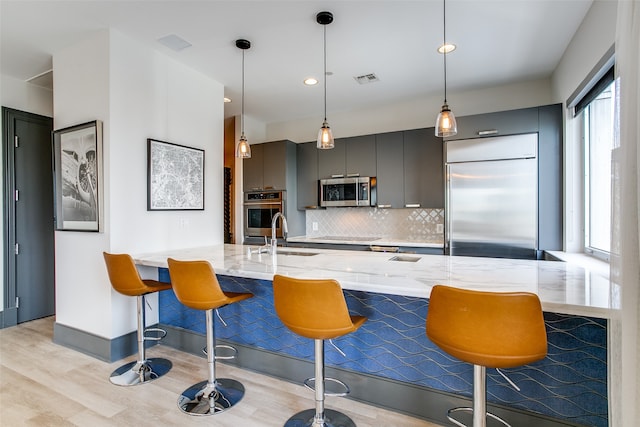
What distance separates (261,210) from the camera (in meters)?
4.59

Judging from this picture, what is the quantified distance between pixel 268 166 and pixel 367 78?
187 cm

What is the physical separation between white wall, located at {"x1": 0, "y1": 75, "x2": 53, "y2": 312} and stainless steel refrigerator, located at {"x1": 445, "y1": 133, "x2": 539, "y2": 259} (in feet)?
15.7

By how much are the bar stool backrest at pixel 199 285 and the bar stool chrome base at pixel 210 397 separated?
2.08 feet

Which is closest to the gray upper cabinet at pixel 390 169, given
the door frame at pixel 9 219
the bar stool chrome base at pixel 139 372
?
the bar stool chrome base at pixel 139 372

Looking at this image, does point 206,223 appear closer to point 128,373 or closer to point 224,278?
point 224,278

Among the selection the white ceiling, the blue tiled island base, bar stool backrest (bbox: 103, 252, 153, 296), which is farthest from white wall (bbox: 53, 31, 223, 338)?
the blue tiled island base

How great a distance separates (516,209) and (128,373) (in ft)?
12.5

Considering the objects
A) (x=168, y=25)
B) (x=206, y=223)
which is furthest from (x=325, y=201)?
(x=168, y=25)

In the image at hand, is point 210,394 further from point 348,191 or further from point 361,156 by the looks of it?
point 361,156

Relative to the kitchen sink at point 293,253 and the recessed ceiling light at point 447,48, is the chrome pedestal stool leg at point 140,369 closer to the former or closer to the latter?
the kitchen sink at point 293,253

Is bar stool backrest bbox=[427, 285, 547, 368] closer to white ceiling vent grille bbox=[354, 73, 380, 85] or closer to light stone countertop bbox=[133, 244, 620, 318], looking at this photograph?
light stone countertop bbox=[133, 244, 620, 318]

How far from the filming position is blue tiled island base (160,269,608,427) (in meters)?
1.57

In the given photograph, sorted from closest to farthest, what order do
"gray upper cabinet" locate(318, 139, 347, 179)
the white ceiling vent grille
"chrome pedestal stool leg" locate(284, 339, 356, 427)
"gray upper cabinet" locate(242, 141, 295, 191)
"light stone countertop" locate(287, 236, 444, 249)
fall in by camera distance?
"chrome pedestal stool leg" locate(284, 339, 356, 427)
the white ceiling vent grille
"light stone countertop" locate(287, 236, 444, 249)
"gray upper cabinet" locate(318, 139, 347, 179)
"gray upper cabinet" locate(242, 141, 295, 191)

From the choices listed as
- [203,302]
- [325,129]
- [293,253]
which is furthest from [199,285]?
[325,129]
